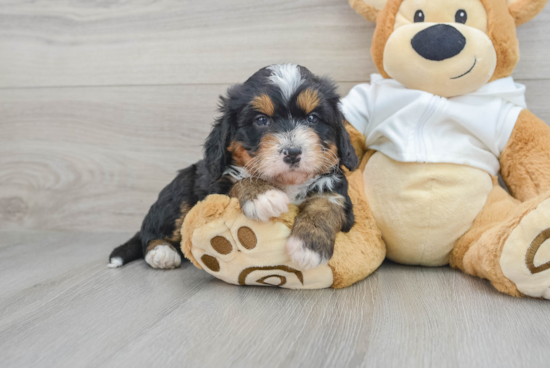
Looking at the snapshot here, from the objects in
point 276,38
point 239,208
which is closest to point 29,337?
point 239,208

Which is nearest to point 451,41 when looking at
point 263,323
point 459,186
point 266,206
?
point 459,186

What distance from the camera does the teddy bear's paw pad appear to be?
137 centimetres

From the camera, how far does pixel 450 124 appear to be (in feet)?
5.89

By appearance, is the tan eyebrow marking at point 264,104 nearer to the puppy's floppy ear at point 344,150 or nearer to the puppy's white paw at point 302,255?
the puppy's floppy ear at point 344,150

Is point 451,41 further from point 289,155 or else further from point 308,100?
point 289,155

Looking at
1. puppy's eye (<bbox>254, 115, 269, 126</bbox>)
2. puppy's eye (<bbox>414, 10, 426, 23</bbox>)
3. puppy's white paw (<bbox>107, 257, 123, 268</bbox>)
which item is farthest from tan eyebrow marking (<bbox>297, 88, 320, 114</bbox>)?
puppy's white paw (<bbox>107, 257, 123, 268</bbox>)

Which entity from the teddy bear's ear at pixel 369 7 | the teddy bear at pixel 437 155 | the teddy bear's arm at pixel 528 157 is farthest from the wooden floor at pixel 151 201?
the teddy bear's arm at pixel 528 157

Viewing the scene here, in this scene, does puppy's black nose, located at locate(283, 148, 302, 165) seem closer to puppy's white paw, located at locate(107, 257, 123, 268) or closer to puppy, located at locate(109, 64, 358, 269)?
puppy, located at locate(109, 64, 358, 269)

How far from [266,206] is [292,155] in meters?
0.19

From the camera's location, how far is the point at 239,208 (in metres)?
1.49

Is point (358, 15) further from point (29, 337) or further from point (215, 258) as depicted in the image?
point (29, 337)

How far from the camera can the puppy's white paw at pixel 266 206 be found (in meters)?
1.43

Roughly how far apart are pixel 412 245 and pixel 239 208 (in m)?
0.76

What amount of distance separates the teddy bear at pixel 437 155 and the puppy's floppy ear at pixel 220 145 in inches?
5.9
